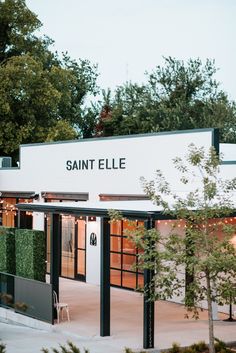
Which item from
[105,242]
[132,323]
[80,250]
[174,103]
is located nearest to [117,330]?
[132,323]

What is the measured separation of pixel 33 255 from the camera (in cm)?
2052

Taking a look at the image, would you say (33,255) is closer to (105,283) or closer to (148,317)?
(105,283)

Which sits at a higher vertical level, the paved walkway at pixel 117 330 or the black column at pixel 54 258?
the black column at pixel 54 258

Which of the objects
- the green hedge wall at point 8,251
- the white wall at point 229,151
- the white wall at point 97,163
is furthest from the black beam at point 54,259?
the white wall at point 229,151

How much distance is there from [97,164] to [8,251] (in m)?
5.23

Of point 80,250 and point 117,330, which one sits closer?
point 117,330

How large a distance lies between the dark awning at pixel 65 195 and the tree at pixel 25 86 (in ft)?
43.7

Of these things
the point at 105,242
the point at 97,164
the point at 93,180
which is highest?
the point at 97,164

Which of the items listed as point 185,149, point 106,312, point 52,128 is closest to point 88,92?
point 52,128

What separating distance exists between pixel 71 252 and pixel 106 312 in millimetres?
9770

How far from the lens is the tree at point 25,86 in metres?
41.1

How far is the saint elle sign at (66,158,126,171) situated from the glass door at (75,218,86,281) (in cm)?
179

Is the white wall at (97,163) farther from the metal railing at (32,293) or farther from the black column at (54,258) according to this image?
the metal railing at (32,293)

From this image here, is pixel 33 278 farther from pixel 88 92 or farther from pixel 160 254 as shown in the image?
pixel 88 92
